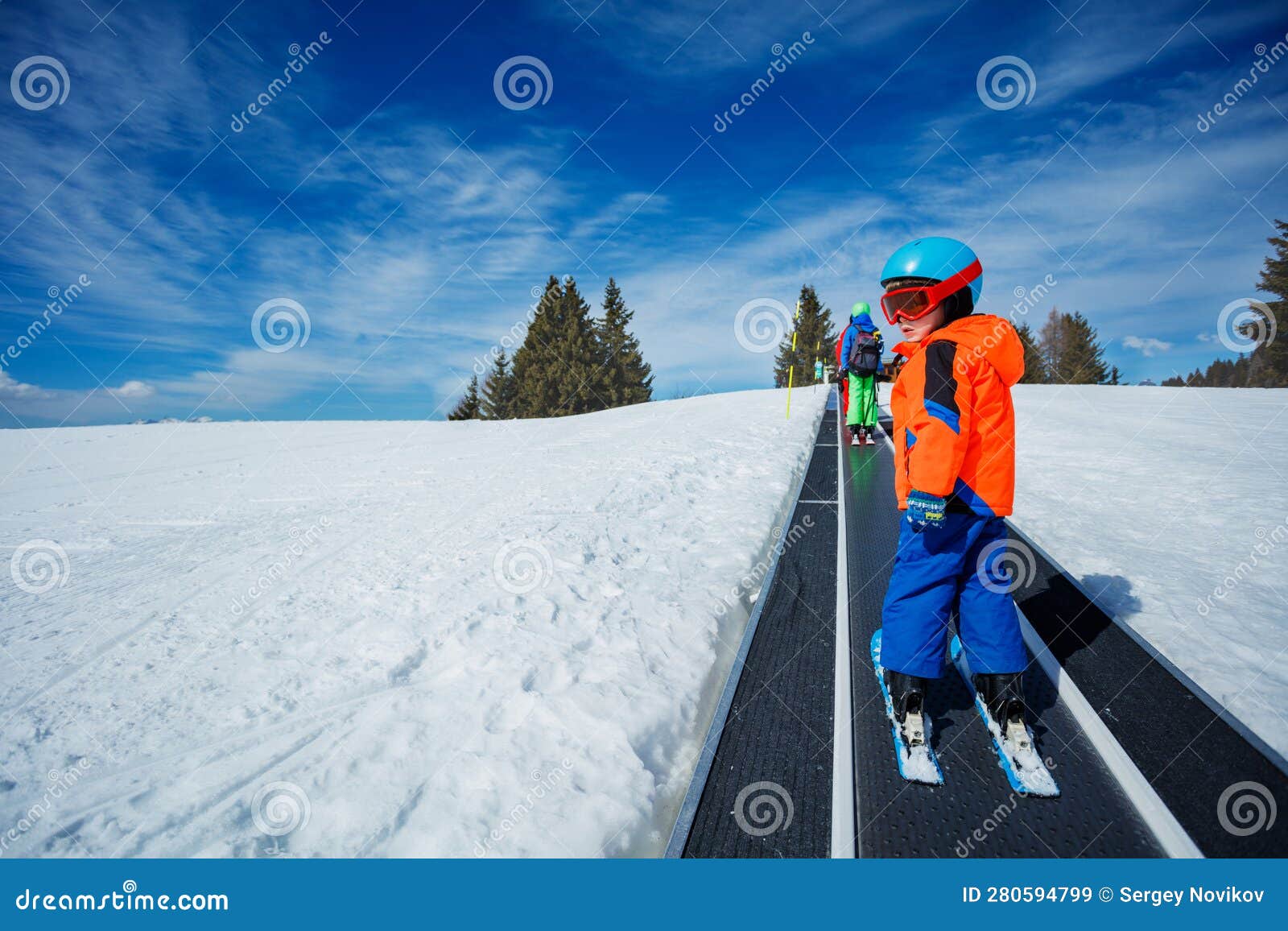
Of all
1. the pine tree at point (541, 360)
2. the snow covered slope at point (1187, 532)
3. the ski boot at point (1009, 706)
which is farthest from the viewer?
the pine tree at point (541, 360)

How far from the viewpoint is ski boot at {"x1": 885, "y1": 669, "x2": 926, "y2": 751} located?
2566mm

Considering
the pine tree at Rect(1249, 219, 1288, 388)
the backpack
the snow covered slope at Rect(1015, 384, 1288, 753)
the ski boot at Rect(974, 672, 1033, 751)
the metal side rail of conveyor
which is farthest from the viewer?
the pine tree at Rect(1249, 219, 1288, 388)

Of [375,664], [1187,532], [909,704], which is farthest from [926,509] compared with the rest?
Answer: [1187,532]

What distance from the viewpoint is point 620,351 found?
134ft

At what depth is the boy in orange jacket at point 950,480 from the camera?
2387 millimetres

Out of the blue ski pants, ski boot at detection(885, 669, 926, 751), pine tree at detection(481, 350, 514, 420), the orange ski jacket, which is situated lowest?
ski boot at detection(885, 669, 926, 751)

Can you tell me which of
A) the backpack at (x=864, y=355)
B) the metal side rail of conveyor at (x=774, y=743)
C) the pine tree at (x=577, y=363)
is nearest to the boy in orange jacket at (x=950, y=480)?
the metal side rail of conveyor at (x=774, y=743)

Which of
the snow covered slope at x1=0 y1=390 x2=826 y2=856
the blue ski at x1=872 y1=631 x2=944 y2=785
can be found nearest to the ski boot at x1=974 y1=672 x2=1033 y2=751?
the blue ski at x1=872 y1=631 x2=944 y2=785

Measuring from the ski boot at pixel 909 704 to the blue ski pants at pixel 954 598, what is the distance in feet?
0.25

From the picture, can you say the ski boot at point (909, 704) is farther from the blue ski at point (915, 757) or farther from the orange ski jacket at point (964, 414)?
the orange ski jacket at point (964, 414)

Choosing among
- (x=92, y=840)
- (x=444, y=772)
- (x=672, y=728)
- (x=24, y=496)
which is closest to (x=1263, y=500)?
(x=672, y=728)

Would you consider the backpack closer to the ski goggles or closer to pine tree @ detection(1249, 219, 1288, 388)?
the ski goggles

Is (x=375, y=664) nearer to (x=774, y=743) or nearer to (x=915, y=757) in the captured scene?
(x=774, y=743)

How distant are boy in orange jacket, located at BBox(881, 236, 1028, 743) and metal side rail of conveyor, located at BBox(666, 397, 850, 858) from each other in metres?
0.49
